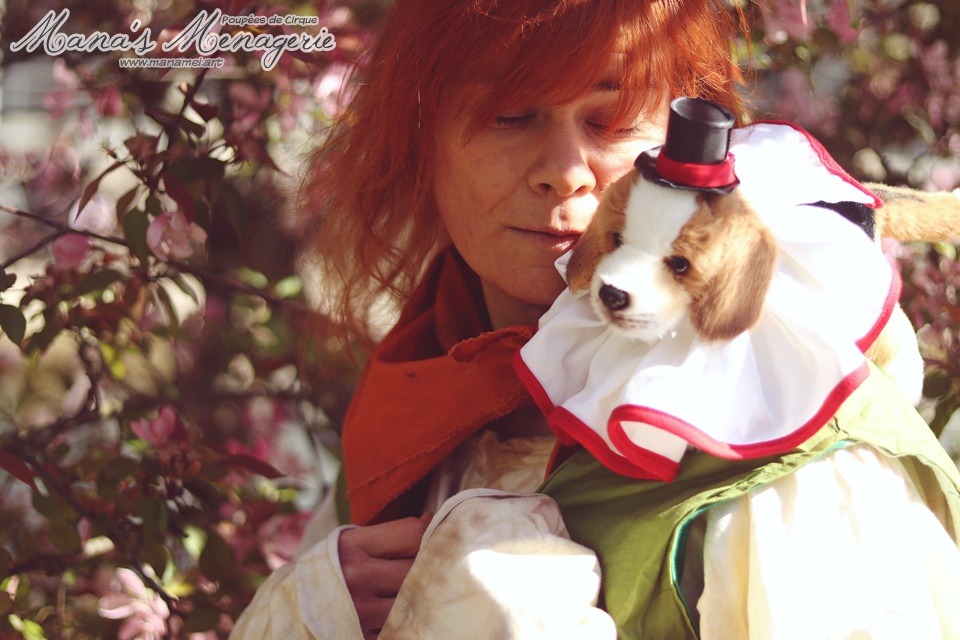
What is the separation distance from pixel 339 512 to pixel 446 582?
0.73 m

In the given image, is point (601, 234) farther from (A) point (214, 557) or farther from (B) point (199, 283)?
(B) point (199, 283)

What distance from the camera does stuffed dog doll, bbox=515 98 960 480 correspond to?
2.34 ft

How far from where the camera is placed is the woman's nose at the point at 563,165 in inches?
38.3

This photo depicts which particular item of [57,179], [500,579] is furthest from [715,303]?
[57,179]

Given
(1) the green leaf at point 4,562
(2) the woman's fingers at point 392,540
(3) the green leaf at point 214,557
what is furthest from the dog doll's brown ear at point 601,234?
(1) the green leaf at point 4,562

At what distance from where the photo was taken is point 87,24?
6.31 feet

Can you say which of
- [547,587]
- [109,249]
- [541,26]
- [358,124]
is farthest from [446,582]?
[109,249]

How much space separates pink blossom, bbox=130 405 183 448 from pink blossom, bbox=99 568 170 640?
245mm

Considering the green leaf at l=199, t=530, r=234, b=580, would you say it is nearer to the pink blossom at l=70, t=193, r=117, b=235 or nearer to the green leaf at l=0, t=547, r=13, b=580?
the green leaf at l=0, t=547, r=13, b=580

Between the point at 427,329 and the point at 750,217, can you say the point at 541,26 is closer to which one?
the point at 750,217

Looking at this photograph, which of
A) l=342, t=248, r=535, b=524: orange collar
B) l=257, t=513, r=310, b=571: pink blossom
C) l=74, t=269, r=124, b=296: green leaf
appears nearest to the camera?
l=342, t=248, r=535, b=524: orange collar

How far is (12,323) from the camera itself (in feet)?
4.12

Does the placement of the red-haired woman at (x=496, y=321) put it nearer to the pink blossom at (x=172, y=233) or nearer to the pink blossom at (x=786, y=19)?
the pink blossom at (x=172, y=233)

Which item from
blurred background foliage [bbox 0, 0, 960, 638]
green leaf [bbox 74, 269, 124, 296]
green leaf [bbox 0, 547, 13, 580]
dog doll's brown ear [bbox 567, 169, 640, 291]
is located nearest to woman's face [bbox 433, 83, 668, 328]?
dog doll's brown ear [bbox 567, 169, 640, 291]
